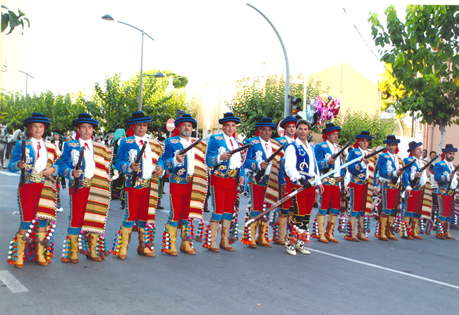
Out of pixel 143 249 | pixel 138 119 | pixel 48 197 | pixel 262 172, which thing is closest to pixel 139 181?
pixel 138 119

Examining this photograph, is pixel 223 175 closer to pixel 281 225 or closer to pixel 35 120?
pixel 281 225

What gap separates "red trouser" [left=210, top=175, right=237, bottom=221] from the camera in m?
7.65

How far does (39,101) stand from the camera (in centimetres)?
4956

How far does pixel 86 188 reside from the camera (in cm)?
646

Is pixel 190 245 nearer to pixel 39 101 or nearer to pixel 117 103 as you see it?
pixel 117 103

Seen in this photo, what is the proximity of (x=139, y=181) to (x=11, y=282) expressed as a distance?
210 cm

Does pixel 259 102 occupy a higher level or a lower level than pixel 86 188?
higher

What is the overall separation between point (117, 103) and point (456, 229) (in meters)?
23.6

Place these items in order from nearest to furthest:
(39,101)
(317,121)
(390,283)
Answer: (390,283) → (317,121) → (39,101)

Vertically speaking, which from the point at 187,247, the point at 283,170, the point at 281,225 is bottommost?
the point at 187,247

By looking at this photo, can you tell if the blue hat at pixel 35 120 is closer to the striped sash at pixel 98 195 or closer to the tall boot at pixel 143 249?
the striped sash at pixel 98 195

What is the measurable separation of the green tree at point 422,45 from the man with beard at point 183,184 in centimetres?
597

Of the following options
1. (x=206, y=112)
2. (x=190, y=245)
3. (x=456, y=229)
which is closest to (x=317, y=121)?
(x=456, y=229)

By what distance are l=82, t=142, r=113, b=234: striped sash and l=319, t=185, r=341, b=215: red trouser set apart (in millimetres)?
4108
